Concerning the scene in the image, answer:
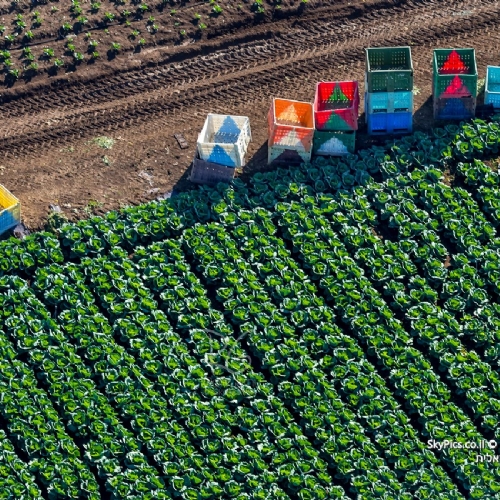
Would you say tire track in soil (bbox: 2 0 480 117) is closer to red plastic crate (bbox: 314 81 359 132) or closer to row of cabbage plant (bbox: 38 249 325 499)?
red plastic crate (bbox: 314 81 359 132)

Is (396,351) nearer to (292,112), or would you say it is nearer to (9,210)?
(292,112)

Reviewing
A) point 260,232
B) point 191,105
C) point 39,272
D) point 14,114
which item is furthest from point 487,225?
point 14,114

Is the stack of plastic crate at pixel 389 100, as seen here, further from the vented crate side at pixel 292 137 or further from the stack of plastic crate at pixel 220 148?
the stack of plastic crate at pixel 220 148

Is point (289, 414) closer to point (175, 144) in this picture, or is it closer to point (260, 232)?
point (260, 232)

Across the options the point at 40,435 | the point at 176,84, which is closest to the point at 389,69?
the point at 176,84

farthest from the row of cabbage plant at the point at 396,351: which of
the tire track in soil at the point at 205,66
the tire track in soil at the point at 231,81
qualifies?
the tire track in soil at the point at 205,66

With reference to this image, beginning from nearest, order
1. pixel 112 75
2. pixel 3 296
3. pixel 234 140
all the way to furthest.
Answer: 1. pixel 3 296
2. pixel 234 140
3. pixel 112 75
